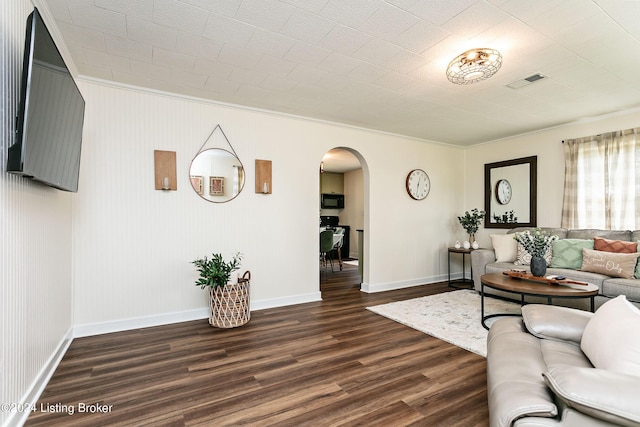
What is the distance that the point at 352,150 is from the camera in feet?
15.8

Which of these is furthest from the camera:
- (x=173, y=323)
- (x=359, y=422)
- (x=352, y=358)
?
(x=173, y=323)

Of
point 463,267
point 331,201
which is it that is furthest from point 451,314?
point 331,201

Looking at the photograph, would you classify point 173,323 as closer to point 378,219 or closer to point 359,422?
point 359,422

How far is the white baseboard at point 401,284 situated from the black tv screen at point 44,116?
156 inches

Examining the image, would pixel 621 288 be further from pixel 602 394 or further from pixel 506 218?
pixel 602 394

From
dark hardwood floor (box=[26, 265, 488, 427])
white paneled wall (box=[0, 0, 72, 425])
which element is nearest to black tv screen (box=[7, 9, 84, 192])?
white paneled wall (box=[0, 0, 72, 425])

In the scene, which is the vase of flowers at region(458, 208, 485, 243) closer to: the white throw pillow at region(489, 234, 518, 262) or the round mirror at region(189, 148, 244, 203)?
the white throw pillow at region(489, 234, 518, 262)

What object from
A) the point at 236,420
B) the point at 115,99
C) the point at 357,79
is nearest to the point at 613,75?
the point at 357,79

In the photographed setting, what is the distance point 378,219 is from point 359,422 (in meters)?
3.49

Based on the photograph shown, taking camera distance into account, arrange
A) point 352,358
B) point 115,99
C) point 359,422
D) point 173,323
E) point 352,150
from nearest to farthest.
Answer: point 359,422 → point 352,358 → point 115,99 → point 173,323 → point 352,150

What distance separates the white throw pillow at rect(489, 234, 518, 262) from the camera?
4.59 meters

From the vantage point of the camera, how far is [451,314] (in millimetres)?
3768

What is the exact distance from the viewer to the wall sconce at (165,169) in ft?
11.1

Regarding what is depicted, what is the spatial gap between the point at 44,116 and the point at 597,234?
18.7 feet
